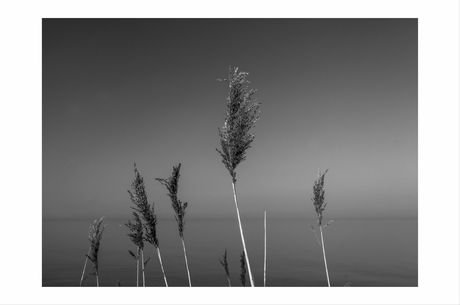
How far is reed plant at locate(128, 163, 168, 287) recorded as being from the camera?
5609mm

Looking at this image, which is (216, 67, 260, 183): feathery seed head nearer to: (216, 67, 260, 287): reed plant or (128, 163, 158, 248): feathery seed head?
(216, 67, 260, 287): reed plant

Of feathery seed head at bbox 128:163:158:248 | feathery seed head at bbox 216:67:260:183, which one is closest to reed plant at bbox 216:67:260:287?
feathery seed head at bbox 216:67:260:183

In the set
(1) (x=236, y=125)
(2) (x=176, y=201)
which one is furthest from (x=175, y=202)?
(1) (x=236, y=125)

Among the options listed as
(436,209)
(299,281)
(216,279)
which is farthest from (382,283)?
(436,209)

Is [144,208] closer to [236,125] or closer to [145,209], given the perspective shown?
[145,209]

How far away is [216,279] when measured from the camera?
68.6ft

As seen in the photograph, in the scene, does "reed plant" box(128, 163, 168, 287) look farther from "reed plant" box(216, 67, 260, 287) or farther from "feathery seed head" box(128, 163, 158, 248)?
"reed plant" box(216, 67, 260, 287)

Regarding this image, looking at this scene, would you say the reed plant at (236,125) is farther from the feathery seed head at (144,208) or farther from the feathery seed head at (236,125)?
the feathery seed head at (144,208)

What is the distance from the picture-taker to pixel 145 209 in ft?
18.7

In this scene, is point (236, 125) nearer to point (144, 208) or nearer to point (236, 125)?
point (236, 125)

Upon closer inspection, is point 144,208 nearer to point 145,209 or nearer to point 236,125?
point 145,209

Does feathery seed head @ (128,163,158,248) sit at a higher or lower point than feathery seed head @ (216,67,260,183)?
lower

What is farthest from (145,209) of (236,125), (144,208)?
(236,125)
